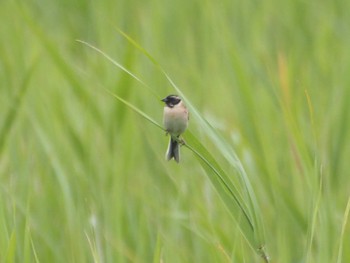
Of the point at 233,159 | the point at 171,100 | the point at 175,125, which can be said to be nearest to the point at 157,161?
the point at 171,100

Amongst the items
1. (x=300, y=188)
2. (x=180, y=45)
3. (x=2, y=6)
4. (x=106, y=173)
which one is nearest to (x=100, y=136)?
(x=106, y=173)

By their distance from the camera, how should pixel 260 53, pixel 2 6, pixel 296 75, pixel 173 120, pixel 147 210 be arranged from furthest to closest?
pixel 2 6 → pixel 260 53 → pixel 296 75 → pixel 147 210 → pixel 173 120

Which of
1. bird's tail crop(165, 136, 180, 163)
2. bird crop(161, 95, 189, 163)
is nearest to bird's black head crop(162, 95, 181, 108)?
bird crop(161, 95, 189, 163)

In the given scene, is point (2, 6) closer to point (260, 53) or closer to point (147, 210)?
point (260, 53)

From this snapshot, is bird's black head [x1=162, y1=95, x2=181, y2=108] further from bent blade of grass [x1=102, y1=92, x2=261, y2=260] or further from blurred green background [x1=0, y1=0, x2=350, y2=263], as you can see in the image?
bent blade of grass [x1=102, y1=92, x2=261, y2=260]

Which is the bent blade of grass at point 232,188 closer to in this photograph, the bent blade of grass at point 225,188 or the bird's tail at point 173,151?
the bent blade of grass at point 225,188

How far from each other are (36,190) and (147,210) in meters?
0.42

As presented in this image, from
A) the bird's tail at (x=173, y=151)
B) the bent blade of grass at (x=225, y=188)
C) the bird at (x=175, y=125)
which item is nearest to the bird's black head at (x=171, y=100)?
the bird at (x=175, y=125)

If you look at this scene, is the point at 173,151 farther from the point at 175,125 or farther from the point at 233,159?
the point at 233,159

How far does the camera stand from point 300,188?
3.36 meters

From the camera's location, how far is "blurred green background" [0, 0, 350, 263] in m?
2.83

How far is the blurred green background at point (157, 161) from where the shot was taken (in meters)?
2.83

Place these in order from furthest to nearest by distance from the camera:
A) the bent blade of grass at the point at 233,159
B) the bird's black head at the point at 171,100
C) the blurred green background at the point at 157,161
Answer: the bird's black head at the point at 171,100 < the blurred green background at the point at 157,161 < the bent blade of grass at the point at 233,159

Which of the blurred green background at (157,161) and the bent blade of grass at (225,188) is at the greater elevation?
the blurred green background at (157,161)
